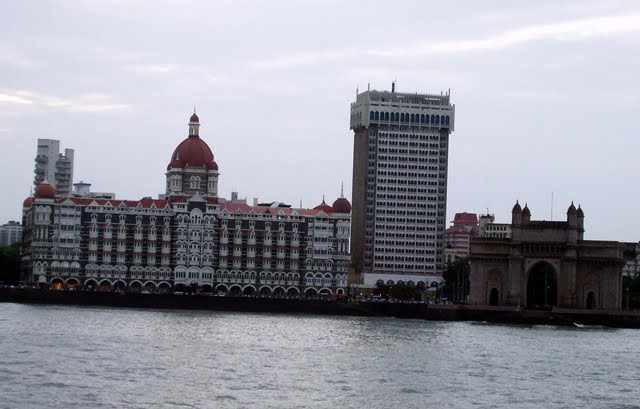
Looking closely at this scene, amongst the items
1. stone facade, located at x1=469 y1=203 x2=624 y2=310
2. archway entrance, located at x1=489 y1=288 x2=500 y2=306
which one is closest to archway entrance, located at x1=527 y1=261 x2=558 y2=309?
archway entrance, located at x1=489 y1=288 x2=500 y2=306

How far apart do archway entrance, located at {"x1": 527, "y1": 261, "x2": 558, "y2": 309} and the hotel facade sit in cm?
2743

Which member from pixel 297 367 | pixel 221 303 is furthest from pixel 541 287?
pixel 297 367

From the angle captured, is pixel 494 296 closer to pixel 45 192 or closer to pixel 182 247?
pixel 182 247

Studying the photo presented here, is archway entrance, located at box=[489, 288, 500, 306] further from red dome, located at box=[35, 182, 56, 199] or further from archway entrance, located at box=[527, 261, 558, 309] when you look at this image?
red dome, located at box=[35, 182, 56, 199]

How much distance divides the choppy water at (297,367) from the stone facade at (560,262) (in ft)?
123

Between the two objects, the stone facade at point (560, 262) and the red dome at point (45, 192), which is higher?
the red dome at point (45, 192)

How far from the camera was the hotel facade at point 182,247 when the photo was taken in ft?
634

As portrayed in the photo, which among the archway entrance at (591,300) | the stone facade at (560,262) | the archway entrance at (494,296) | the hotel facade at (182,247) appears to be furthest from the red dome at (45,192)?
the archway entrance at (591,300)

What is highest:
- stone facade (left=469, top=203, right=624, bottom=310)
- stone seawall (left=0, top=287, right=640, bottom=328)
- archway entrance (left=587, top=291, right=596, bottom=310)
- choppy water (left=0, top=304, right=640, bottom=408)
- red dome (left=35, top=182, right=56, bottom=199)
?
red dome (left=35, top=182, right=56, bottom=199)

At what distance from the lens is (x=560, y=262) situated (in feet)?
534

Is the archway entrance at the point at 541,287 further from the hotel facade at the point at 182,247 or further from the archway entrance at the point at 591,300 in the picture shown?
the hotel facade at the point at 182,247

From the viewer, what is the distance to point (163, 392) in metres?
62.7

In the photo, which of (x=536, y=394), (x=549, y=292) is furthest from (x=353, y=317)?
(x=536, y=394)

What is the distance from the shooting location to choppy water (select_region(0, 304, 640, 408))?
6238 cm
